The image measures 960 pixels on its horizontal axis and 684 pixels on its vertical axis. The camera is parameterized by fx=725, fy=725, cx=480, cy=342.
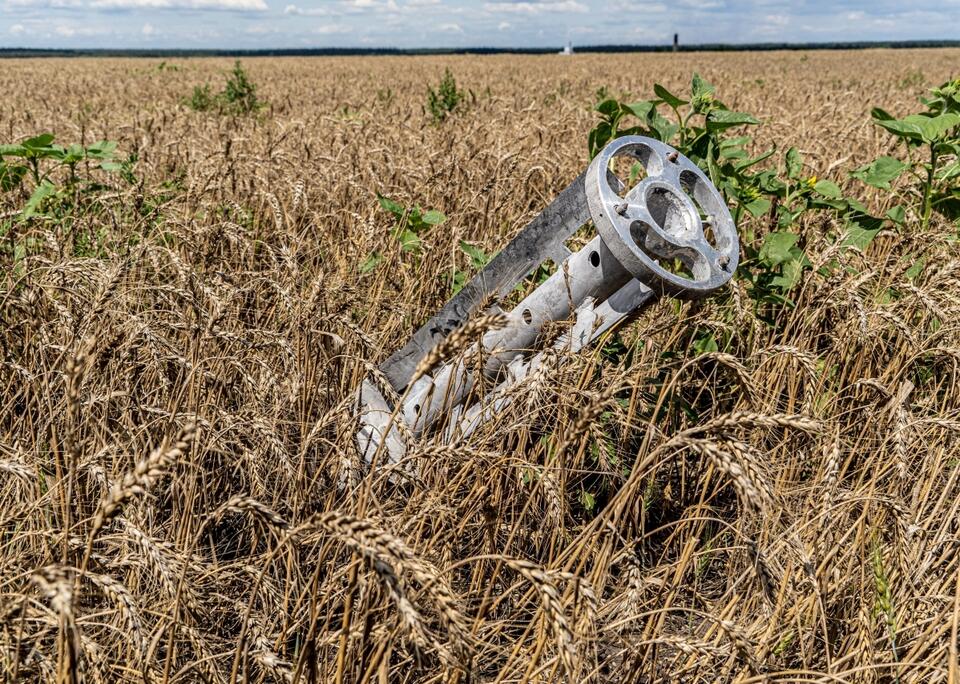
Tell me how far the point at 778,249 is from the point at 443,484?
1.48 m

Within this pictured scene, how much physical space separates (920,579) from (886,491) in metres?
0.41

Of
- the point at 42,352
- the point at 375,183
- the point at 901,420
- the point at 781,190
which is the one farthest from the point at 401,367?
the point at 375,183

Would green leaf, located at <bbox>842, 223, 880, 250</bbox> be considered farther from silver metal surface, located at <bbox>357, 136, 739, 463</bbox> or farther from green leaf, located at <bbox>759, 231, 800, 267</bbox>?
silver metal surface, located at <bbox>357, 136, 739, 463</bbox>

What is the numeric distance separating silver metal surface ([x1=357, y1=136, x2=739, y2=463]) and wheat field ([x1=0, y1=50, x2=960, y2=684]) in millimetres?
111

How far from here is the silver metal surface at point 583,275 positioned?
1.70 metres

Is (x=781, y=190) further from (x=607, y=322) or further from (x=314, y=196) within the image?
(x=314, y=196)

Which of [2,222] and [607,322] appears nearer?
[607,322]

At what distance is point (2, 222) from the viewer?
9.57ft

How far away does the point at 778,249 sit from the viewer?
251 centimetres

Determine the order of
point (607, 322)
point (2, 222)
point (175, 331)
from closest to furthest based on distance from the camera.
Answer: point (607, 322) → point (175, 331) → point (2, 222)

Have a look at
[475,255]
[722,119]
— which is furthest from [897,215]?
[475,255]

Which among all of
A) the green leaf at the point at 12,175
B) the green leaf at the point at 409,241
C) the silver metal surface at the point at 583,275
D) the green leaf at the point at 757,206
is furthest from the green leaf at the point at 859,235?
the green leaf at the point at 12,175

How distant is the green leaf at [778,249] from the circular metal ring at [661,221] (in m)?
0.67

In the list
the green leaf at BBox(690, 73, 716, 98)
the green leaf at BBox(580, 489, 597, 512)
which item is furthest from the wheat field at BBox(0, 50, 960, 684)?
the green leaf at BBox(690, 73, 716, 98)
